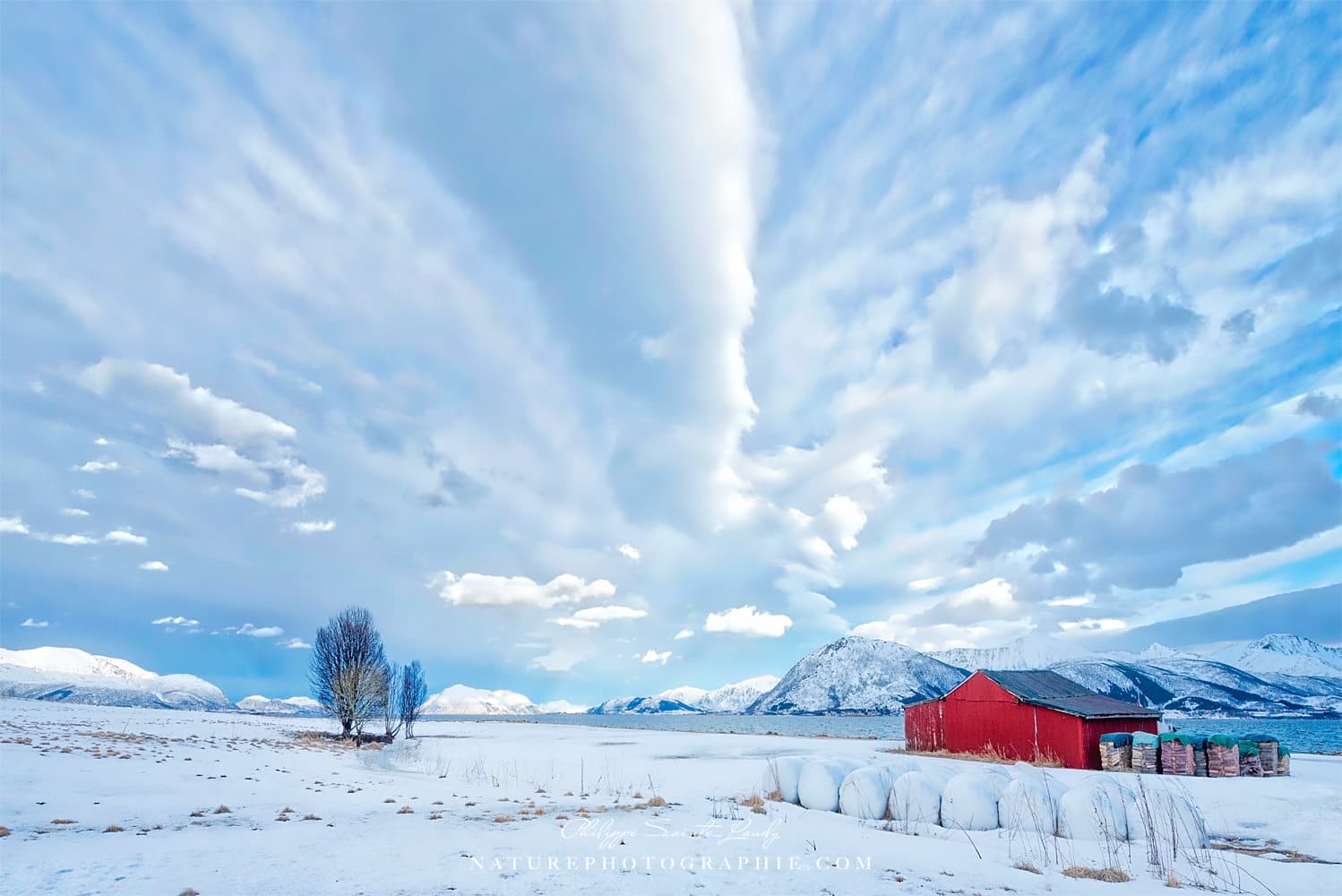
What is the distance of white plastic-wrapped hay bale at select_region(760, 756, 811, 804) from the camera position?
21297mm

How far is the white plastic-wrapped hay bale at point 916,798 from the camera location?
18.0 m

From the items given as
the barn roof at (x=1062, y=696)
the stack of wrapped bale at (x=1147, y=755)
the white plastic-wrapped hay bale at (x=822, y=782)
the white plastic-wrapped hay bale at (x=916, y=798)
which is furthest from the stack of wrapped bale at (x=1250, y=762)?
the white plastic-wrapped hay bale at (x=822, y=782)

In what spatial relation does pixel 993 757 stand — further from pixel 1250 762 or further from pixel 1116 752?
pixel 1250 762

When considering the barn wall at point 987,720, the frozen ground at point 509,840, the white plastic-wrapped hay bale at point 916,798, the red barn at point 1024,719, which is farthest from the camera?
the barn wall at point 987,720

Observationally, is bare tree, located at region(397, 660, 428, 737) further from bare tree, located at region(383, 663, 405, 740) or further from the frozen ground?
the frozen ground

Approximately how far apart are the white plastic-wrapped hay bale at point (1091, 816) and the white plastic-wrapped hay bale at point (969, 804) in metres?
1.64

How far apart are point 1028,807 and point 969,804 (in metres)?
1.44

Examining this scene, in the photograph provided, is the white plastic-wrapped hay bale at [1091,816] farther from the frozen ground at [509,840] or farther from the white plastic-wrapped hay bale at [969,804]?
the white plastic-wrapped hay bale at [969,804]

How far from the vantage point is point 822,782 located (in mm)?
20281

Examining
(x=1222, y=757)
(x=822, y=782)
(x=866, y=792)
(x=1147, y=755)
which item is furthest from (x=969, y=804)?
(x=1147, y=755)

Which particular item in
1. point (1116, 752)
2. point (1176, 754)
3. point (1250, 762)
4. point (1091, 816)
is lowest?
point (1116, 752)

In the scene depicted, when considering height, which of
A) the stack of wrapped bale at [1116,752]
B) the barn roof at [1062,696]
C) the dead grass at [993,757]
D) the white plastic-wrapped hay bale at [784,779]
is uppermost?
the barn roof at [1062,696]

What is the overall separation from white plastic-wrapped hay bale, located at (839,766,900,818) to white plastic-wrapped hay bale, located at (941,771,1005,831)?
162 centimetres

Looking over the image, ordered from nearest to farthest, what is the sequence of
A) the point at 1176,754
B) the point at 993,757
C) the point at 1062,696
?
the point at 1176,754 → the point at 993,757 → the point at 1062,696
